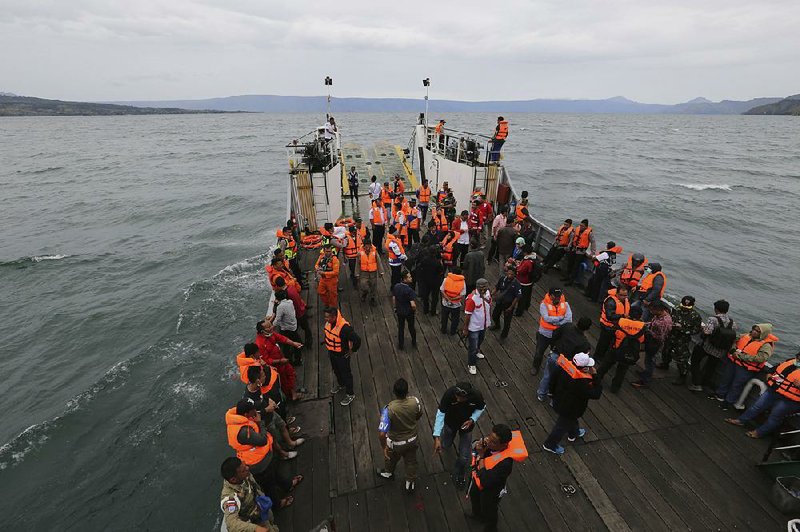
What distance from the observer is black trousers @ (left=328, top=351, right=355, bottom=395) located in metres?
6.00

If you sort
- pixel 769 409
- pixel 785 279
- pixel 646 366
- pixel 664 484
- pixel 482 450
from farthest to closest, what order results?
pixel 785 279, pixel 646 366, pixel 769 409, pixel 664 484, pixel 482 450

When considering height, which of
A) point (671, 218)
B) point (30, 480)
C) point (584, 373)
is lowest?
point (30, 480)

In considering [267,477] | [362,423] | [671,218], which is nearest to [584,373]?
[362,423]

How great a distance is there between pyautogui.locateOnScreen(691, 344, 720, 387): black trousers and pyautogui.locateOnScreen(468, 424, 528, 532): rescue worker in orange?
449 centimetres

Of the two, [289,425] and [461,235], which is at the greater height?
[461,235]

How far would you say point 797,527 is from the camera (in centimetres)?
441

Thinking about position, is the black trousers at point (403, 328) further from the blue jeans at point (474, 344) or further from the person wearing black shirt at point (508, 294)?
the person wearing black shirt at point (508, 294)

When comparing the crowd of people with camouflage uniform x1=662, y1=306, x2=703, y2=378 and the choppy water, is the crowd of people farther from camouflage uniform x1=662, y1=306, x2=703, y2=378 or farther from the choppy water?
the choppy water

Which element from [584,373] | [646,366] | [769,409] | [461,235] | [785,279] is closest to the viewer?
[584,373]

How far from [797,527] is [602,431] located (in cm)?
212

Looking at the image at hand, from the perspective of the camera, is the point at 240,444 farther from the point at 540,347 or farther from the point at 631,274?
the point at 631,274

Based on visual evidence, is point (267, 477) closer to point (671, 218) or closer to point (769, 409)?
point (769, 409)

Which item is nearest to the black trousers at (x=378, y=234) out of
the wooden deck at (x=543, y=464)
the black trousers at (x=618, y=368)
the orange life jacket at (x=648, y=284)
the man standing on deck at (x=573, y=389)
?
the wooden deck at (x=543, y=464)

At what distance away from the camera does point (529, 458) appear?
5430mm
